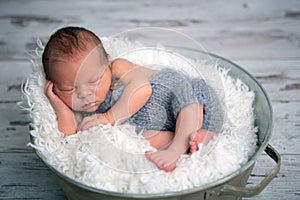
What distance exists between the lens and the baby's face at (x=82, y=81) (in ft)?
3.11

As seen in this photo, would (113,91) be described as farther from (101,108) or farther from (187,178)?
(187,178)

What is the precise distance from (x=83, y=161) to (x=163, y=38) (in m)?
0.97

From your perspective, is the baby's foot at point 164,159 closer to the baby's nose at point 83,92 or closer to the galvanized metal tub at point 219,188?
the galvanized metal tub at point 219,188

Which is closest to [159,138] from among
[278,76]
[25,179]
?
[25,179]

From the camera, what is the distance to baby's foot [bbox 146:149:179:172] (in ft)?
2.93

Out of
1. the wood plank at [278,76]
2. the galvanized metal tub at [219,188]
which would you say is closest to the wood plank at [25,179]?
the galvanized metal tub at [219,188]

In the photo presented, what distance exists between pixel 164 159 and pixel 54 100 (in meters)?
0.30

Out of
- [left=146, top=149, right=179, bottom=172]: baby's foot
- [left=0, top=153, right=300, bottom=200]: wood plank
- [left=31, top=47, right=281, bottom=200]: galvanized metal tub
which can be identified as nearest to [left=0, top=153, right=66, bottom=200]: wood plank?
[left=0, top=153, right=300, bottom=200]: wood plank

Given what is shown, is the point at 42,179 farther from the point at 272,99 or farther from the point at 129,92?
the point at 272,99

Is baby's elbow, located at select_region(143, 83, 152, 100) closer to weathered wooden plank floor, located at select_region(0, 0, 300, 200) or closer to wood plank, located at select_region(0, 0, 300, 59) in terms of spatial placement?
weathered wooden plank floor, located at select_region(0, 0, 300, 200)

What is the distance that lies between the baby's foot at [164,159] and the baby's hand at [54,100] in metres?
0.24

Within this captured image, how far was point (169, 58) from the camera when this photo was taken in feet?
3.97

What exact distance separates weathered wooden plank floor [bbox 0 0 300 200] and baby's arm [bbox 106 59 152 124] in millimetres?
308

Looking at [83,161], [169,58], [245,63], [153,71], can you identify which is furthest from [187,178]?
[245,63]
